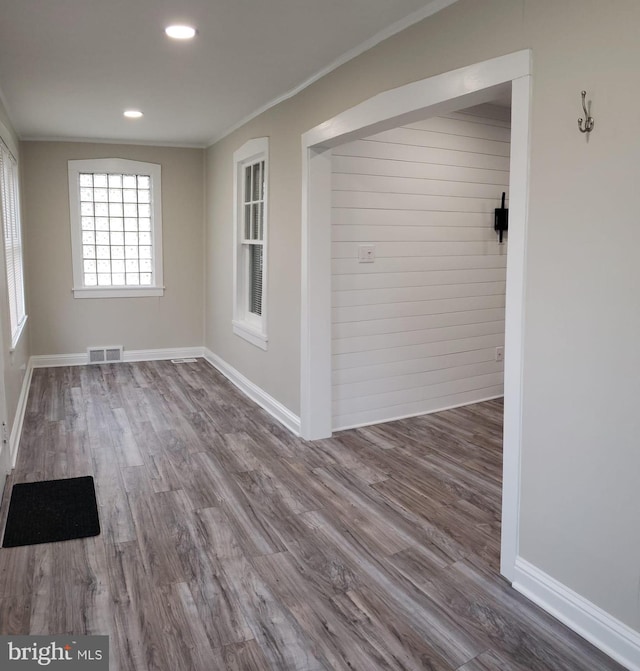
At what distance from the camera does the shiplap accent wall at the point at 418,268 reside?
4371mm

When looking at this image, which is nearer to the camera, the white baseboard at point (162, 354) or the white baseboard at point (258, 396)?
the white baseboard at point (258, 396)

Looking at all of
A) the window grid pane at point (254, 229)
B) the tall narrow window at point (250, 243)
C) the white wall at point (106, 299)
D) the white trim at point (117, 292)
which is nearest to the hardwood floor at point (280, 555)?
the tall narrow window at point (250, 243)

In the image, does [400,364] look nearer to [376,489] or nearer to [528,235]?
[376,489]

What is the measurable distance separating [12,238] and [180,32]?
2.69 meters

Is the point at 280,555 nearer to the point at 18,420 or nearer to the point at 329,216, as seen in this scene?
the point at 329,216

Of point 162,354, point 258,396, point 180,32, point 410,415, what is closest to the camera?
point 180,32

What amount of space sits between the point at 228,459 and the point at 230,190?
2.95 meters

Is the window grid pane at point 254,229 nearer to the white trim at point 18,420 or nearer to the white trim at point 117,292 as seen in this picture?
the white trim at point 117,292

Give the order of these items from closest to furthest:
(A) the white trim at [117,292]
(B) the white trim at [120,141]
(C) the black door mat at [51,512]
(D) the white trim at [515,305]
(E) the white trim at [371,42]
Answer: (D) the white trim at [515,305]
(E) the white trim at [371,42]
(C) the black door mat at [51,512]
(B) the white trim at [120,141]
(A) the white trim at [117,292]

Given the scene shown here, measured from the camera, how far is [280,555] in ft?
9.05

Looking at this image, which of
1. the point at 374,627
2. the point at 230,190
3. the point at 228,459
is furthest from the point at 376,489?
the point at 230,190

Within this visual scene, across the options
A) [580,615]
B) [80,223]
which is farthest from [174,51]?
[80,223]

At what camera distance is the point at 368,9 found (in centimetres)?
275

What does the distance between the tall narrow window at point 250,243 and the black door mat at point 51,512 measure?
6.63 ft
